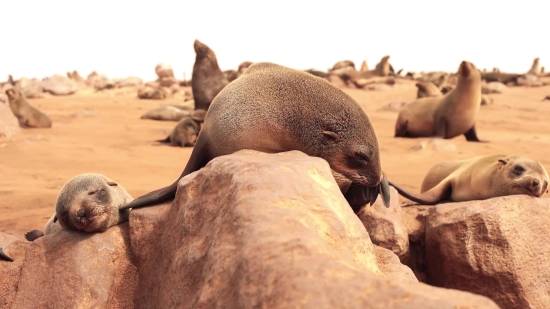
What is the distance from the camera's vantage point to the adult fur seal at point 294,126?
11.3 feet

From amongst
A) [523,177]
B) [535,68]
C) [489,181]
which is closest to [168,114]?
[489,181]

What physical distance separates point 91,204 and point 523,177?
3.00 meters

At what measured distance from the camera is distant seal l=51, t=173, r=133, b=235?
3564 mm

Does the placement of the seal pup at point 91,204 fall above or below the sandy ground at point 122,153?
above

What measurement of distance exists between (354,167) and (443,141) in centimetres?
641

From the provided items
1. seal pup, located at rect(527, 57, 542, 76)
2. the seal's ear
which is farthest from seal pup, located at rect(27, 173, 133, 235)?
seal pup, located at rect(527, 57, 542, 76)

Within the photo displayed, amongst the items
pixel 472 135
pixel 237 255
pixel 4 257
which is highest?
pixel 237 255

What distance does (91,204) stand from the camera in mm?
3570

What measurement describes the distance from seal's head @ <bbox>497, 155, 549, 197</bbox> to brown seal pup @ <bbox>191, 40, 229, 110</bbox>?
7917 mm

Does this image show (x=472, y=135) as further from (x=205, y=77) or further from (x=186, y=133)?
(x=205, y=77)

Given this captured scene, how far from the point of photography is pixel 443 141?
9594 mm

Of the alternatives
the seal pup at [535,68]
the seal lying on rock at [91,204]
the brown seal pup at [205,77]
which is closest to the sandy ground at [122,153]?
the brown seal pup at [205,77]

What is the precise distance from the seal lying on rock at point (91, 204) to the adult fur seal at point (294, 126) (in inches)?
4.0

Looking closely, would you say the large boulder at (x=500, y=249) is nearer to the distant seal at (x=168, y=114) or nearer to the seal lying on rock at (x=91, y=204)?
the seal lying on rock at (x=91, y=204)
